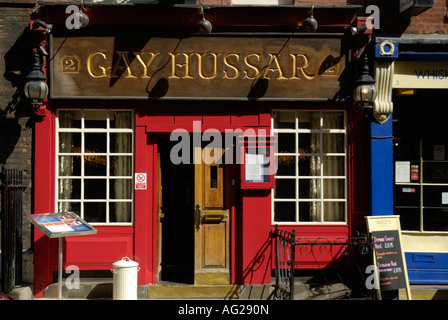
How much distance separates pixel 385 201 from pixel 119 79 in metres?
4.86

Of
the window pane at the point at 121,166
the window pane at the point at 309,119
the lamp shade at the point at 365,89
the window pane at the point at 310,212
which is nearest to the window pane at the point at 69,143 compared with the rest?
the window pane at the point at 121,166

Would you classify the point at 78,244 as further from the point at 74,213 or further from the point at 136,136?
the point at 136,136

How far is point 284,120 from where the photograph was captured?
29.3 ft

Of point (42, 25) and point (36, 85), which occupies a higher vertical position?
point (42, 25)

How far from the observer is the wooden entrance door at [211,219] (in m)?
8.71

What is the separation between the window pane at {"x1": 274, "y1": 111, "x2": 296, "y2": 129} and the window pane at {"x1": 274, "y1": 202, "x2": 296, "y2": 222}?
4.38 feet

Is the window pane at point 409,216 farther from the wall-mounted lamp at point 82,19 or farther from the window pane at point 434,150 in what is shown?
the wall-mounted lamp at point 82,19

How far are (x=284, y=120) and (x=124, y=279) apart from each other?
3736mm

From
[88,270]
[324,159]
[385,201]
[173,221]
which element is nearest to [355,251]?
[385,201]

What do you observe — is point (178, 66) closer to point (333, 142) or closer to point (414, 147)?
point (333, 142)

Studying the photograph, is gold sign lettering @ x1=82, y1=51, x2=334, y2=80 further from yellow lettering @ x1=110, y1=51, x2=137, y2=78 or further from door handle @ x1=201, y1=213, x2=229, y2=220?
door handle @ x1=201, y1=213, x2=229, y2=220

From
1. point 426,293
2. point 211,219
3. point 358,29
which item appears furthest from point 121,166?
point 426,293

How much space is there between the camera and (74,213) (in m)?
8.15

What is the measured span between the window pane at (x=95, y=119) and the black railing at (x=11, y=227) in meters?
1.38
